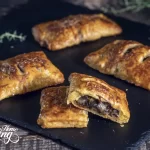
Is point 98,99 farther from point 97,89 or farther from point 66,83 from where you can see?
point 66,83

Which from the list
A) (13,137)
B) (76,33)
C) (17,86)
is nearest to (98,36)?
(76,33)

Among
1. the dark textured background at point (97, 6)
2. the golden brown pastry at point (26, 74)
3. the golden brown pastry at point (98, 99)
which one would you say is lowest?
the dark textured background at point (97, 6)

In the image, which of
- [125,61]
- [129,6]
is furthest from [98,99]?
[129,6]

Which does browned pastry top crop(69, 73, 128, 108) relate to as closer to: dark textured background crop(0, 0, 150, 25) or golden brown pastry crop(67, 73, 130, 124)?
golden brown pastry crop(67, 73, 130, 124)

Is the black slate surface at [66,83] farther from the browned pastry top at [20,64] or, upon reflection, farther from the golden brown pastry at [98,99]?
the browned pastry top at [20,64]

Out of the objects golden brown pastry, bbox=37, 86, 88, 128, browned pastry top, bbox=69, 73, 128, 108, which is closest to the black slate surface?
golden brown pastry, bbox=37, 86, 88, 128

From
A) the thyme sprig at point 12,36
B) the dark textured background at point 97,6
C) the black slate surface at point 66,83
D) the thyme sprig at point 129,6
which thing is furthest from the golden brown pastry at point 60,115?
the thyme sprig at point 129,6
